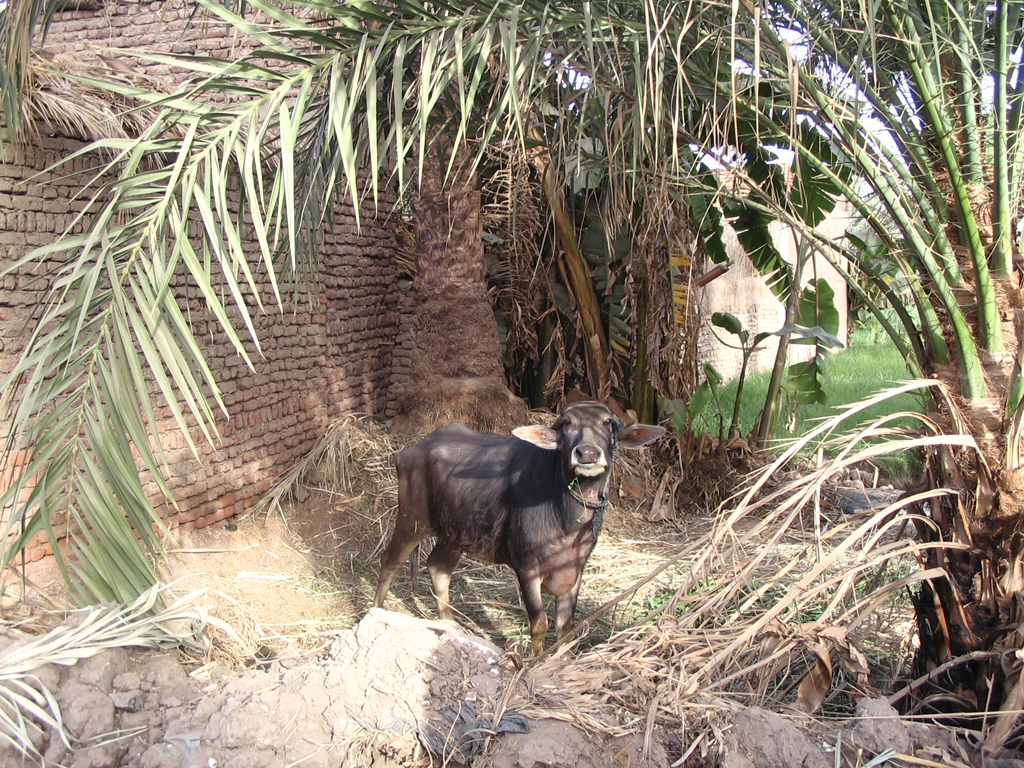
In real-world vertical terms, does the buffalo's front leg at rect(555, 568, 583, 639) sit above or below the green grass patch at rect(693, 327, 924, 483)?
below

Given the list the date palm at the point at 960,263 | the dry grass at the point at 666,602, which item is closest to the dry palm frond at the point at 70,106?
the dry grass at the point at 666,602

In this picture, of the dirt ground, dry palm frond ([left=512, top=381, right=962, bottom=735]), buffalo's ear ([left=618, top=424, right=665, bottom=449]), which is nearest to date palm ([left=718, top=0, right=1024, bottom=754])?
dry palm frond ([left=512, top=381, right=962, bottom=735])

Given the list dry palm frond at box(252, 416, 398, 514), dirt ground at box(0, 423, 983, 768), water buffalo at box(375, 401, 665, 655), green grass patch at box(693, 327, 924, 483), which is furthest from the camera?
green grass patch at box(693, 327, 924, 483)

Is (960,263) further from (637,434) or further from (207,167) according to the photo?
(207,167)

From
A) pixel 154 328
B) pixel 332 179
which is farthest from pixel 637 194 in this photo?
pixel 154 328

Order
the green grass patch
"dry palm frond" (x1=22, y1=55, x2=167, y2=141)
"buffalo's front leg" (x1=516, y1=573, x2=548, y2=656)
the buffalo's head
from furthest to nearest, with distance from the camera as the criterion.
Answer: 1. the green grass patch
2. "dry palm frond" (x1=22, y1=55, x2=167, y2=141)
3. "buffalo's front leg" (x1=516, y1=573, x2=548, y2=656)
4. the buffalo's head

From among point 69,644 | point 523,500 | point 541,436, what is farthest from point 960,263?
point 69,644

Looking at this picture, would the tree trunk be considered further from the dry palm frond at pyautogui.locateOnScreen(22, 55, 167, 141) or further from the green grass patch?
the green grass patch

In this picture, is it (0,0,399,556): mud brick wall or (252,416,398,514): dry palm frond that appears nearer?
(0,0,399,556): mud brick wall

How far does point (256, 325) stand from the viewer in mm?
6695

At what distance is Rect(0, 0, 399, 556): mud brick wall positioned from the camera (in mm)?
4805

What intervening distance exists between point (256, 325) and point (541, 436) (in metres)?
3.33

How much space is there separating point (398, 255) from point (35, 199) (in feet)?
13.4

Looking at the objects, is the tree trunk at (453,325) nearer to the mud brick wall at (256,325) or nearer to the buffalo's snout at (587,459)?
the mud brick wall at (256,325)
